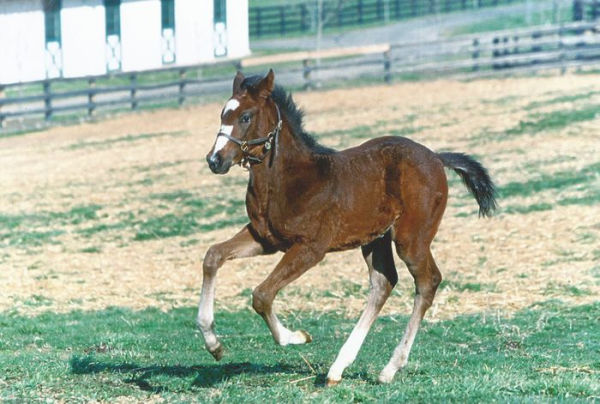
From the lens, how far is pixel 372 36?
47.2 metres

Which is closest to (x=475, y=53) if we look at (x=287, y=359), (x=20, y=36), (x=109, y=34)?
(x=20, y=36)

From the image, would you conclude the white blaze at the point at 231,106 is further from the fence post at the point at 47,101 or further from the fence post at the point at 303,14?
the fence post at the point at 303,14

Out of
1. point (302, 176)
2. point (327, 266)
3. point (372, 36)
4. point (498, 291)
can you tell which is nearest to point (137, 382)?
point (302, 176)

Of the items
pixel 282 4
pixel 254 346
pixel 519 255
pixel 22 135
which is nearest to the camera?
pixel 254 346

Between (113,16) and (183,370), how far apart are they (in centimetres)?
1348

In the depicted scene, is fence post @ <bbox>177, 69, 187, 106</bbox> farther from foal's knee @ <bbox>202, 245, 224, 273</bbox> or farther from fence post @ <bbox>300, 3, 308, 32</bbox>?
foal's knee @ <bbox>202, 245, 224, 273</bbox>

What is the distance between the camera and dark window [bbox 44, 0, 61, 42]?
2450 centimetres

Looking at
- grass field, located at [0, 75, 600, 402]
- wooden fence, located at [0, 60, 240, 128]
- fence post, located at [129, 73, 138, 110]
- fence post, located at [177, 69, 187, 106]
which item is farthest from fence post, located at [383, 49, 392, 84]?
fence post, located at [129, 73, 138, 110]

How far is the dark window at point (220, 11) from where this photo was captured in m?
15.1

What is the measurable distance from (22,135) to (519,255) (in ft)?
69.6

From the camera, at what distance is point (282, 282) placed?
25.3ft

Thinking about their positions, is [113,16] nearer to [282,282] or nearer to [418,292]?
[418,292]

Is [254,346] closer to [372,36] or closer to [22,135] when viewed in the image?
[22,135]

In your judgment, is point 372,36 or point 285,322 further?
point 372,36
